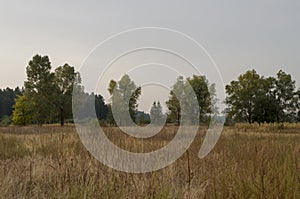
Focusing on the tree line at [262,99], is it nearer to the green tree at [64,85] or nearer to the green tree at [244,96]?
the green tree at [244,96]

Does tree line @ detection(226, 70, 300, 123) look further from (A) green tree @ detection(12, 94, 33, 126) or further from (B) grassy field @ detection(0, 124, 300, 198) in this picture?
(B) grassy field @ detection(0, 124, 300, 198)

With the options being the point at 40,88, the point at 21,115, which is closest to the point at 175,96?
the point at 40,88

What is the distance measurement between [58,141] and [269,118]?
45.7m

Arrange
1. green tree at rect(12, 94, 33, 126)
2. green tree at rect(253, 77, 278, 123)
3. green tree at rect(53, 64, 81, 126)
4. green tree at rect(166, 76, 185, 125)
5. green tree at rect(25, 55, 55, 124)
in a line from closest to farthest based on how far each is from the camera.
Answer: green tree at rect(166, 76, 185, 125), green tree at rect(25, 55, 55, 124), green tree at rect(53, 64, 81, 126), green tree at rect(12, 94, 33, 126), green tree at rect(253, 77, 278, 123)

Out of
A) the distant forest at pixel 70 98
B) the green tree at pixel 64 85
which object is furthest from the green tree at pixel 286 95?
the green tree at pixel 64 85

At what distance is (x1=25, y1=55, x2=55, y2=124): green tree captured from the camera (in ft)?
118

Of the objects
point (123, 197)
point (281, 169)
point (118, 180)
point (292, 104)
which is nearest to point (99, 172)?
point (118, 180)

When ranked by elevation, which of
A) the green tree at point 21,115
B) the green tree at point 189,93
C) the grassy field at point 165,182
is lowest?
the grassy field at point 165,182

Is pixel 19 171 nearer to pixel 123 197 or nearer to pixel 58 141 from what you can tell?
pixel 123 197

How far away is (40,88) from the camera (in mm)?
36531

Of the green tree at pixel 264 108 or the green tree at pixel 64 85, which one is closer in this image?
the green tree at pixel 64 85

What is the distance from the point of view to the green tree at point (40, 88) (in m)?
36.0

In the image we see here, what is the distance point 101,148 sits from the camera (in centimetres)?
559

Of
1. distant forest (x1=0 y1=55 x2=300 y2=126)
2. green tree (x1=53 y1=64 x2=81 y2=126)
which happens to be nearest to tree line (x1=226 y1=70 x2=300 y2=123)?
distant forest (x1=0 y1=55 x2=300 y2=126)
